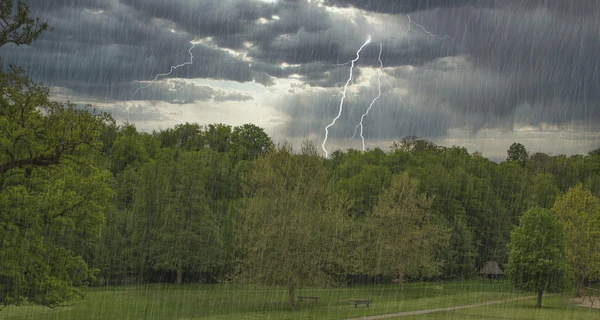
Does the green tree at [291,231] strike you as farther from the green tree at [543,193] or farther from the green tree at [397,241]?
the green tree at [543,193]

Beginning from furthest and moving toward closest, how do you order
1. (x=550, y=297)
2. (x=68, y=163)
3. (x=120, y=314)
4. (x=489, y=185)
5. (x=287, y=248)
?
1. (x=489, y=185)
2. (x=550, y=297)
3. (x=287, y=248)
4. (x=120, y=314)
5. (x=68, y=163)

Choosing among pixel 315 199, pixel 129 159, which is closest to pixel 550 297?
pixel 315 199

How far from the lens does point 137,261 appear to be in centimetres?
5491

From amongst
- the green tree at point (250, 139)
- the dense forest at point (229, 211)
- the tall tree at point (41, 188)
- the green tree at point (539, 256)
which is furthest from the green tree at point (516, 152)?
the tall tree at point (41, 188)

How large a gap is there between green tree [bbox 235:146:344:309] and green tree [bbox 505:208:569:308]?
12.9 m

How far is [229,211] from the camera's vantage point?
2453 inches

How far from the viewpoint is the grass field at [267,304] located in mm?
35594

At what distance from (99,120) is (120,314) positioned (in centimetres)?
1404

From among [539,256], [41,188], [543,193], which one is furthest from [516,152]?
[41,188]

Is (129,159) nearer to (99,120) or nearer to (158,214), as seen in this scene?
(158,214)

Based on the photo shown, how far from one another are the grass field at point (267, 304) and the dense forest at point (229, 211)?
2.05 meters

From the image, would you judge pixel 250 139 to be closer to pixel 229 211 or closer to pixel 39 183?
pixel 229 211

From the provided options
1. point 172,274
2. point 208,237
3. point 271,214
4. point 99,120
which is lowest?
point 172,274

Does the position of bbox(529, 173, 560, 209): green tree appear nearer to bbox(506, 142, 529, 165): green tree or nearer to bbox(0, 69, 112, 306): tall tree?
bbox(506, 142, 529, 165): green tree
